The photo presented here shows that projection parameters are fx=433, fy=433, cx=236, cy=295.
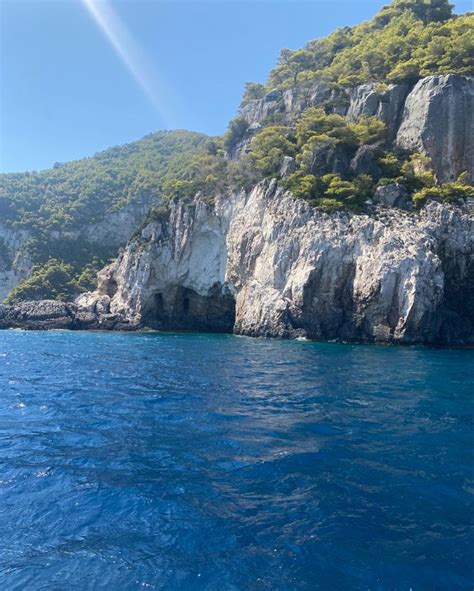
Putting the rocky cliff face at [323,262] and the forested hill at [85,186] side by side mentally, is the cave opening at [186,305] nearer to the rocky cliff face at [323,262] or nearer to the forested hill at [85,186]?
the rocky cliff face at [323,262]

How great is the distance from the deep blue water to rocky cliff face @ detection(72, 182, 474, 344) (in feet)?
61.9

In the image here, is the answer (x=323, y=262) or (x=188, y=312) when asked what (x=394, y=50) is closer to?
(x=323, y=262)

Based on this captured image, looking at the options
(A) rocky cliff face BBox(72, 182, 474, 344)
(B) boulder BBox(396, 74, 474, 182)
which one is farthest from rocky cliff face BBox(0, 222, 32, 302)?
(B) boulder BBox(396, 74, 474, 182)

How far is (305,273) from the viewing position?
3909 cm

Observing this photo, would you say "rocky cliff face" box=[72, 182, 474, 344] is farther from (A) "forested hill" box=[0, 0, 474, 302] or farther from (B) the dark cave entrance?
(A) "forested hill" box=[0, 0, 474, 302]

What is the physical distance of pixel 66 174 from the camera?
4496 inches

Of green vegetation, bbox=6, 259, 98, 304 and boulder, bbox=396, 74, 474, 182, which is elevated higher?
boulder, bbox=396, 74, 474, 182

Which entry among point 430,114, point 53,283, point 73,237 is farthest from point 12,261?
point 430,114

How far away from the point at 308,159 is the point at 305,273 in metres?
14.5

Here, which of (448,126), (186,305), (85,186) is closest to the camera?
(448,126)

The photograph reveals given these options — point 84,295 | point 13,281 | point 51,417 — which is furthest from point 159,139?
point 51,417

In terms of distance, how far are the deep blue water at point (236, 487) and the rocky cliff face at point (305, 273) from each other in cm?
1888

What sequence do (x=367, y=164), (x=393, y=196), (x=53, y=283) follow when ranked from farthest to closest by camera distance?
(x=53, y=283) → (x=367, y=164) → (x=393, y=196)

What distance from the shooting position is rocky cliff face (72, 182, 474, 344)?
114 ft
